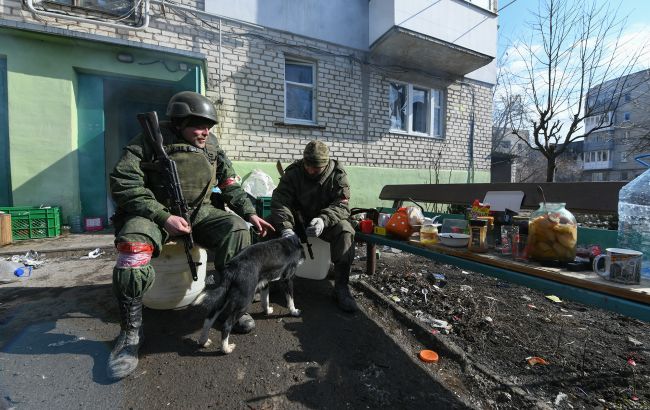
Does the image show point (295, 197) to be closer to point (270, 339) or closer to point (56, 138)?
point (270, 339)

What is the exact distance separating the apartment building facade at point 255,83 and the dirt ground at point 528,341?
184 inches

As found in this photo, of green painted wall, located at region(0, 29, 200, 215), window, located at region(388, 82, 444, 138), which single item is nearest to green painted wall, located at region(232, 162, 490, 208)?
window, located at region(388, 82, 444, 138)

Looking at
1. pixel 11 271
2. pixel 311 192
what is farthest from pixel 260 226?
pixel 11 271

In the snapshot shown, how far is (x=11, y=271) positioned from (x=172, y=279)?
2495 millimetres

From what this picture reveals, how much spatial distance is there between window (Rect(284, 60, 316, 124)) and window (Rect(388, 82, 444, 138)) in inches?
91.8

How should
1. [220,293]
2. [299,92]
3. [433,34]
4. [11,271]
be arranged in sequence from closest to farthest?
[220,293] → [11,271] → [299,92] → [433,34]

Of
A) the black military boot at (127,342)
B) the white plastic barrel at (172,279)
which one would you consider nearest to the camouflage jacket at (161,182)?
the white plastic barrel at (172,279)

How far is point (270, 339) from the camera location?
220cm

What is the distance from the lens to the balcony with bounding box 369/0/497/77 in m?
7.28

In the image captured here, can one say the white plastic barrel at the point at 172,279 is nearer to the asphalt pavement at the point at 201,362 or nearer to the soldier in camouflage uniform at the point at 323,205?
the asphalt pavement at the point at 201,362

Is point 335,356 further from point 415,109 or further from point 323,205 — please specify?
point 415,109

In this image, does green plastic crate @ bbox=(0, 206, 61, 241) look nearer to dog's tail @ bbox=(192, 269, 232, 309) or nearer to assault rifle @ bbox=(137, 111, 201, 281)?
assault rifle @ bbox=(137, 111, 201, 281)

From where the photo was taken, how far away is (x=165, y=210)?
6.97ft

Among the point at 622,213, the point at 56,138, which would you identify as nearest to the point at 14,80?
the point at 56,138
